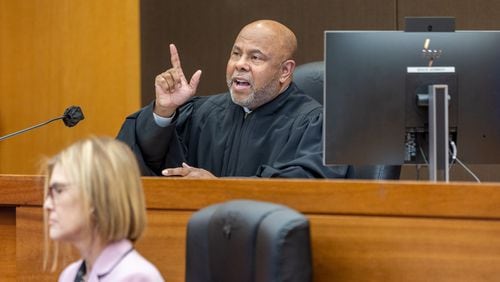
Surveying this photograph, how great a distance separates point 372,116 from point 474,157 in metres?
0.32

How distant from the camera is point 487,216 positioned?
2432 millimetres

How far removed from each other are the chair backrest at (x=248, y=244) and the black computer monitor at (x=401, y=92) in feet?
2.01

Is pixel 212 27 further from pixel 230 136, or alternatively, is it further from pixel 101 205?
pixel 101 205

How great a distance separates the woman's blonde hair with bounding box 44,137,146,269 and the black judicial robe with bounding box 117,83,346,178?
1.21 m

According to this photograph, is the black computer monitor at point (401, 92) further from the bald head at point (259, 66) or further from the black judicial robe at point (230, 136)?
the bald head at point (259, 66)

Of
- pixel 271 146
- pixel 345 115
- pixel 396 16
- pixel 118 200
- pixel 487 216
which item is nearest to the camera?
pixel 118 200

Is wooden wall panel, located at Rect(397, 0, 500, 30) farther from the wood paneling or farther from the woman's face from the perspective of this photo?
the woman's face

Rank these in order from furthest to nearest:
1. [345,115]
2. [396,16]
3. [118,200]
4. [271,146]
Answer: [396,16], [271,146], [345,115], [118,200]

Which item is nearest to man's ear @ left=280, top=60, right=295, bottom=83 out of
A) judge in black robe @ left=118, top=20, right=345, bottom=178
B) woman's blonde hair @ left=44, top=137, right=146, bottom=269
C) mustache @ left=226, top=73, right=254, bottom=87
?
judge in black robe @ left=118, top=20, right=345, bottom=178

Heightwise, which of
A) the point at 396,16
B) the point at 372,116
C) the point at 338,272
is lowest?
the point at 338,272

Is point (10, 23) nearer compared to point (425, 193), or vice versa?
point (425, 193)

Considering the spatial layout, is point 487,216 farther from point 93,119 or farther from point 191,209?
point 93,119

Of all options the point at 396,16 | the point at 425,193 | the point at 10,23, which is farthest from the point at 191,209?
the point at 10,23


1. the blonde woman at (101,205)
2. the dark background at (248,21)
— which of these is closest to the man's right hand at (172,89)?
the blonde woman at (101,205)
